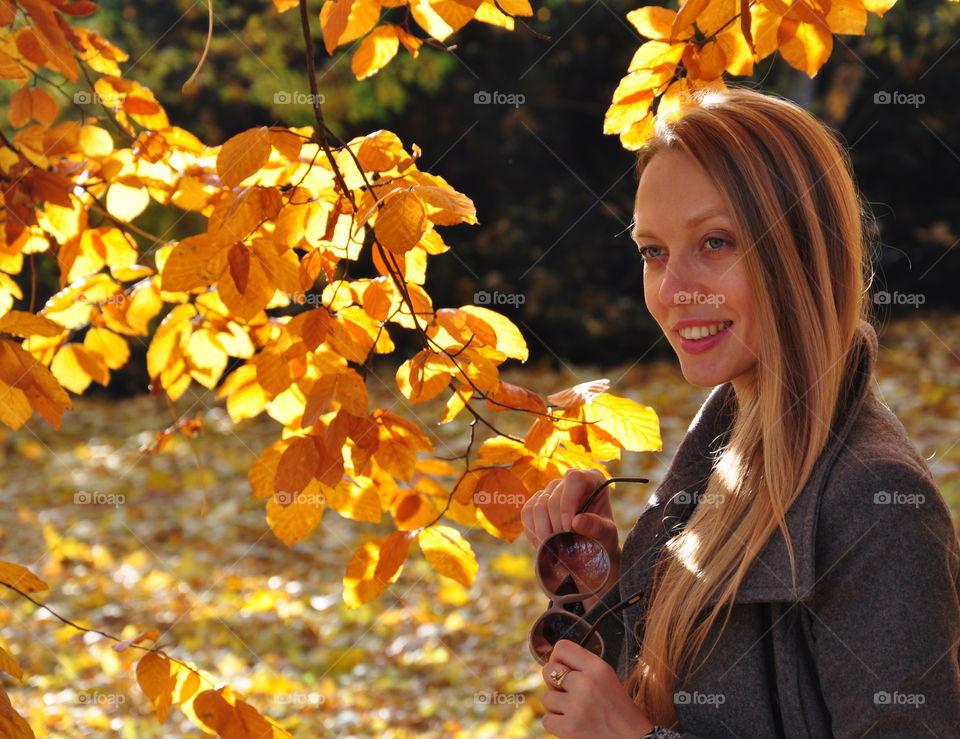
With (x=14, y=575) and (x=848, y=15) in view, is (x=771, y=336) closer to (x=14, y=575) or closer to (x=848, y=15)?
(x=848, y=15)

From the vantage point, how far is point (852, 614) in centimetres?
105

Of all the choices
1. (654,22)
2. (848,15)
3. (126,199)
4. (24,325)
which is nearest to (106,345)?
(126,199)

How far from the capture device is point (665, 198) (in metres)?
1.30

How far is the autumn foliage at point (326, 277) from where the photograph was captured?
Result: 1.41 metres

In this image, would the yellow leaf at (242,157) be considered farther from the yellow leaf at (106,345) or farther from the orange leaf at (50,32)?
the yellow leaf at (106,345)

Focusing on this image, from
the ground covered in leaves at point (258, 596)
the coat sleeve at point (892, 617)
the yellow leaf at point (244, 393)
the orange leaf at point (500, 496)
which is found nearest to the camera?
the coat sleeve at point (892, 617)

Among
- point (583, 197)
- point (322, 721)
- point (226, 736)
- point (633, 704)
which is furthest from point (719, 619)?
point (583, 197)

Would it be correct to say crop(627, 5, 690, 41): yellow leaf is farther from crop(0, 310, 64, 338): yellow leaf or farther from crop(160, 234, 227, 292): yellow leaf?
crop(0, 310, 64, 338): yellow leaf

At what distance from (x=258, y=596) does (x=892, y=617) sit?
3.91 m

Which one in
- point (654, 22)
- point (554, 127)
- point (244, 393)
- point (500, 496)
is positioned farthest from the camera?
point (554, 127)

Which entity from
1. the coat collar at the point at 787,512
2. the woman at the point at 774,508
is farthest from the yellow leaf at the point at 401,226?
the coat collar at the point at 787,512

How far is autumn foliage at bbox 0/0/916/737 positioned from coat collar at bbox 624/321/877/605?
0.26 feet

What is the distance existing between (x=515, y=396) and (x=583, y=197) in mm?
6059

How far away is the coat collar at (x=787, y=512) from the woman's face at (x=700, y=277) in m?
0.15
